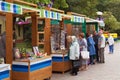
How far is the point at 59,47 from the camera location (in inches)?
550

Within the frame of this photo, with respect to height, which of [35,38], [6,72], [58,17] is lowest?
[6,72]

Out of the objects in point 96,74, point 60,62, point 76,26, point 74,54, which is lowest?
point 96,74

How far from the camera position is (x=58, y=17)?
11.6 m

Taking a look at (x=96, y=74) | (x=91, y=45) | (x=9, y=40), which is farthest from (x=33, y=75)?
(x=91, y=45)

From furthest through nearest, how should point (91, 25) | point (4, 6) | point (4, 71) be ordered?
1. point (91, 25)
2. point (4, 71)
3. point (4, 6)

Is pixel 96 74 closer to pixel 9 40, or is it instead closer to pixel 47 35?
pixel 47 35

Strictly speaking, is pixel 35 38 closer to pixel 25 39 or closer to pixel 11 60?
pixel 11 60

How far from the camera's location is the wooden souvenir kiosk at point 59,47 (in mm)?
12906

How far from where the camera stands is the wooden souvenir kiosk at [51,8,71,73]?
Result: 12.9 metres

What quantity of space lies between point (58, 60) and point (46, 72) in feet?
6.20

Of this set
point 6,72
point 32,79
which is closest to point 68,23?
point 32,79

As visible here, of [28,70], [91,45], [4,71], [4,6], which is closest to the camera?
[4,6]

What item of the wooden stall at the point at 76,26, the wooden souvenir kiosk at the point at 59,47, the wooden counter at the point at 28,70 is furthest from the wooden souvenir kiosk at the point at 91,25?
the wooden counter at the point at 28,70

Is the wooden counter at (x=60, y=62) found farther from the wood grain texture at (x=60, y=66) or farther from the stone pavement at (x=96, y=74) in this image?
the stone pavement at (x=96, y=74)
